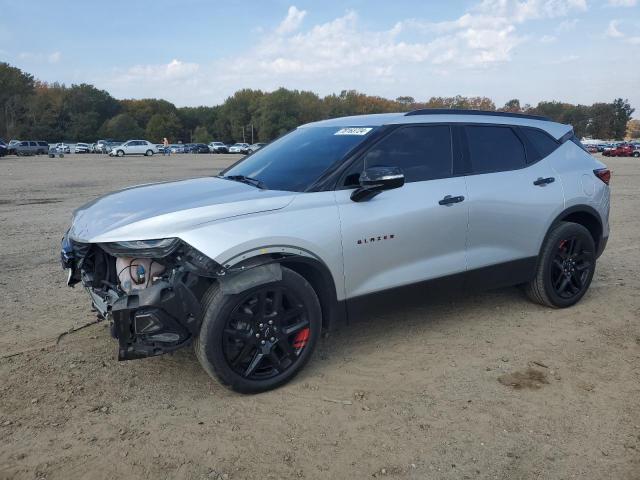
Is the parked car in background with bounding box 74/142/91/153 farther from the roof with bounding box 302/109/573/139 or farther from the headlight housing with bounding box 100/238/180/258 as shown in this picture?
the headlight housing with bounding box 100/238/180/258

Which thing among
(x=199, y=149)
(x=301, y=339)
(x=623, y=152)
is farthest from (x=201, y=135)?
(x=301, y=339)

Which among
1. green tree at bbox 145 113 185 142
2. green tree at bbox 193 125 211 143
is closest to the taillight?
green tree at bbox 145 113 185 142

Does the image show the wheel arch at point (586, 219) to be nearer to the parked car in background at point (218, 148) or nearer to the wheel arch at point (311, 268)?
the wheel arch at point (311, 268)

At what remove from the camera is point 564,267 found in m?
5.21

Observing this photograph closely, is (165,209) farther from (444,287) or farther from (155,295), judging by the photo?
(444,287)

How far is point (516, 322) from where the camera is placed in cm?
491

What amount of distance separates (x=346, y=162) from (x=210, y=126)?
126253mm

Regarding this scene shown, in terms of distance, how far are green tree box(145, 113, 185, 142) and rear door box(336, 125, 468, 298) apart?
115 metres

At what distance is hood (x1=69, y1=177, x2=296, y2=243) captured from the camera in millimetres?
3279

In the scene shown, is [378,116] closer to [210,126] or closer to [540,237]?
[540,237]

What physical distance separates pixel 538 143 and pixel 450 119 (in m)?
1.11

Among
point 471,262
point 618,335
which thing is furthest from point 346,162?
point 618,335

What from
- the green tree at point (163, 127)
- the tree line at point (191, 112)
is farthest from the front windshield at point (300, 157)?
the green tree at point (163, 127)

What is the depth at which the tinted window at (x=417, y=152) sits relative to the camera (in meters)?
4.10
